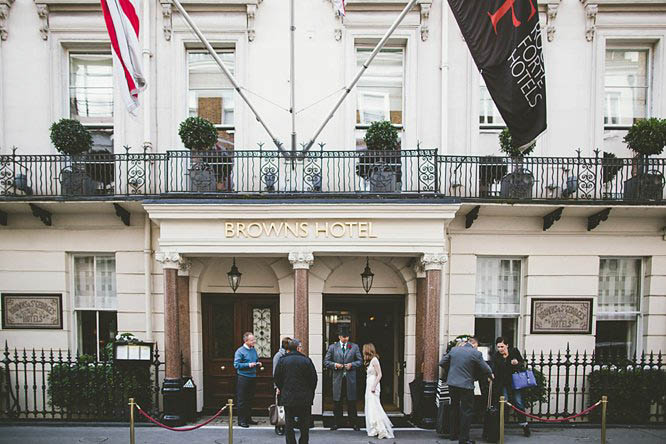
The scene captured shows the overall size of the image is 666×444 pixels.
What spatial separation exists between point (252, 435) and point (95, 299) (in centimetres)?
486

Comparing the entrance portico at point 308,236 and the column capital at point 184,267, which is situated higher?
the entrance portico at point 308,236

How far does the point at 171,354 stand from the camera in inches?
352

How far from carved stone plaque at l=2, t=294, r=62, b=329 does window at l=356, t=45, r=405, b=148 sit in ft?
26.0

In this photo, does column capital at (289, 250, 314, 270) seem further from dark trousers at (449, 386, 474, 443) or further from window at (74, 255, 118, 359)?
window at (74, 255, 118, 359)

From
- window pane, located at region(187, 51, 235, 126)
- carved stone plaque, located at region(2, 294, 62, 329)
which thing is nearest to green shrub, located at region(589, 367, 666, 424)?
window pane, located at region(187, 51, 235, 126)

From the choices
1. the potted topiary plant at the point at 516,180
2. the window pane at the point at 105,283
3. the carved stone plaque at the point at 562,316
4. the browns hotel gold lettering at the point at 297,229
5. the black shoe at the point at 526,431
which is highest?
the potted topiary plant at the point at 516,180

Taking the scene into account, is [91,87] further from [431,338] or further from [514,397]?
[514,397]

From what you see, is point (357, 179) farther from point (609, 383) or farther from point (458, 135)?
point (609, 383)

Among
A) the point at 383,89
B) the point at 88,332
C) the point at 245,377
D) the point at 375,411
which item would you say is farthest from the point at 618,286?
the point at 88,332

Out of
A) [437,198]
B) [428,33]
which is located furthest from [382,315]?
[428,33]

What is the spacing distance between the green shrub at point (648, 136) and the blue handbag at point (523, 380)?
5.25 metres

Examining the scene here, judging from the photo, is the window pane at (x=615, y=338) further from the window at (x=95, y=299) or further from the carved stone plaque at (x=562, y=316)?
the window at (x=95, y=299)

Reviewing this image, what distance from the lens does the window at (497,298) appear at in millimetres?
10180

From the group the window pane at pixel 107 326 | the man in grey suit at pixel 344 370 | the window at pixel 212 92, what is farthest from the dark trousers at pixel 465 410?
the window pane at pixel 107 326
